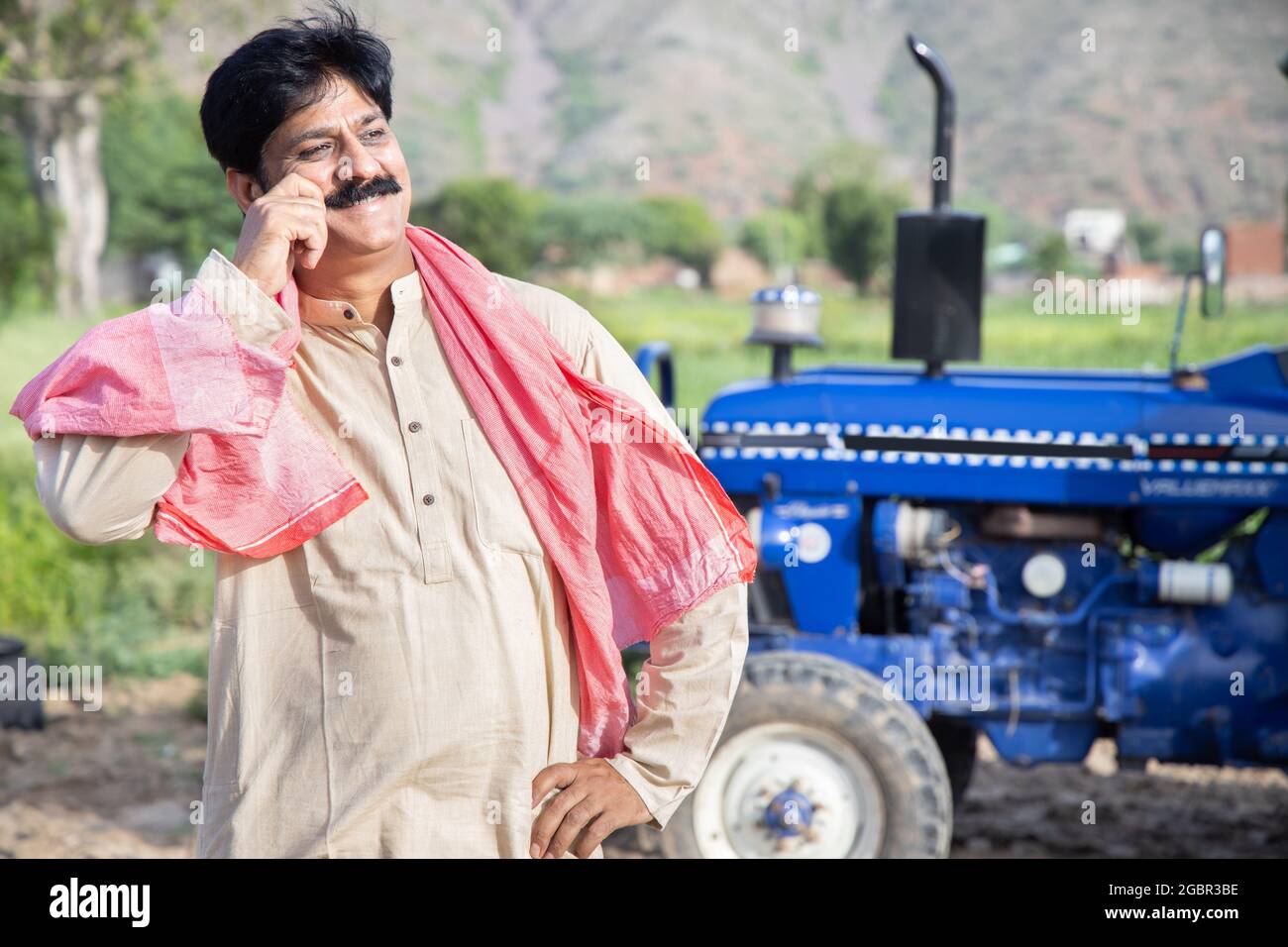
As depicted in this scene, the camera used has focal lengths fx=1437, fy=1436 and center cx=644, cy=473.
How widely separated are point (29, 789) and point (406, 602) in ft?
13.6

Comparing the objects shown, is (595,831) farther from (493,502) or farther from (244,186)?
(244,186)

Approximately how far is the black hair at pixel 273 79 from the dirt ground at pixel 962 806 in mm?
2729

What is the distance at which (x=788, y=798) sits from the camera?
4.14m

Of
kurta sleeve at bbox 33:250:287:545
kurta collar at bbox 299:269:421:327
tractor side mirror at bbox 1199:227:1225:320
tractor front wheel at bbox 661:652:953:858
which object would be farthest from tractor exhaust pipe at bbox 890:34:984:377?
kurta sleeve at bbox 33:250:287:545

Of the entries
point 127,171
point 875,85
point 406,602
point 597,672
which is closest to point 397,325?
point 406,602

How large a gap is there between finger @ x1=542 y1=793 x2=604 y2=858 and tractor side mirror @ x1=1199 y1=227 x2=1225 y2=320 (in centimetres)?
315

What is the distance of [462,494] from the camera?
1.96 meters

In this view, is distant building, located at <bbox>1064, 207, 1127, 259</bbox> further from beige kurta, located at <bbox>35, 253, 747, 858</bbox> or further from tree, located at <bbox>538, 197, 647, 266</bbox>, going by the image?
beige kurta, located at <bbox>35, 253, 747, 858</bbox>

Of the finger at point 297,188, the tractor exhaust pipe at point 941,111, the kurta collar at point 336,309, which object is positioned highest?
the tractor exhaust pipe at point 941,111

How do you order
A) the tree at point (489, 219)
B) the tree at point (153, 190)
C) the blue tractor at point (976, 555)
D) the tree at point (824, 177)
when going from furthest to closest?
the tree at point (824, 177)
the tree at point (153, 190)
the tree at point (489, 219)
the blue tractor at point (976, 555)

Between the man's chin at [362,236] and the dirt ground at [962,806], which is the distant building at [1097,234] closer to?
the dirt ground at [962,806]

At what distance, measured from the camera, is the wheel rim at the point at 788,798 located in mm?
4129

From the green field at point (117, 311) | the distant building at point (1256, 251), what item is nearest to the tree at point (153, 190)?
the green field at point (117, 311)

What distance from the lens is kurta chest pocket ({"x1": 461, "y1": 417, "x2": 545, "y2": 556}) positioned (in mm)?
1967
